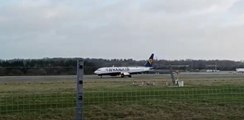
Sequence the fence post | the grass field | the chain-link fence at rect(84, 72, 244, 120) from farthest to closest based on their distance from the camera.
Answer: the chain-link fence at rect(84, 72, 244, 120)
the grass field
the fence post

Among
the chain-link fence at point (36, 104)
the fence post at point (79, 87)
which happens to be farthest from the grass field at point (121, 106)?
the fence post at point (79, 87)

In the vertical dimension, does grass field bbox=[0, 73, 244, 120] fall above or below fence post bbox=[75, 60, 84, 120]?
below

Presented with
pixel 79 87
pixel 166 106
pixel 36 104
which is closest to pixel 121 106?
pixel 166 106

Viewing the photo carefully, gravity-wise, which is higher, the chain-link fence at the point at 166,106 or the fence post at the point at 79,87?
the fence post at the point at 79,87

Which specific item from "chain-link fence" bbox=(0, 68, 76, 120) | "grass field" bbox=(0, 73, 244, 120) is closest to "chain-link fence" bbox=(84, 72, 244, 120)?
"grass field" bbox=(0, 73, 244, 120)

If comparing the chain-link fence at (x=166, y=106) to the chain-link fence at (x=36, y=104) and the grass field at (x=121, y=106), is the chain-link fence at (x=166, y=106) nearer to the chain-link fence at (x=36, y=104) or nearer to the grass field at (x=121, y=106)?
the grass field at (x=121, y=106)

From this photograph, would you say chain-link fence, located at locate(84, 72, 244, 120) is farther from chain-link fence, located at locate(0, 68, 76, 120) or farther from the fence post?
the fence post

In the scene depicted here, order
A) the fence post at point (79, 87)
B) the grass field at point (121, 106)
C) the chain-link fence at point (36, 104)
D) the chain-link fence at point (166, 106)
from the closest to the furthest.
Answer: the fence post at point (79, 87), the chain-link fence at point (36, 104), the grass field at point (121, 106), the chain-link fence at point (166, 106)

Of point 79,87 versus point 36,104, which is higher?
point 79,87

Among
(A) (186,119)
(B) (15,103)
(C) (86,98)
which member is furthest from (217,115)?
(B) (15,103)

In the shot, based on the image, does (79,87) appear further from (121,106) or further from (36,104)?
(36,104)

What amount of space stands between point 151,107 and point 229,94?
3492 mm

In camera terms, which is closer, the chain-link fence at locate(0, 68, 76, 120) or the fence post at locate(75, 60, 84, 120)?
the fence post at locate(75, 60, 84, 120)

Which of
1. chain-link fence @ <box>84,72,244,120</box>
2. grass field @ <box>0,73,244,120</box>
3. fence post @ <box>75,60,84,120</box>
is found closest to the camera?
fence post @ <box>75,60,84,120</box>
